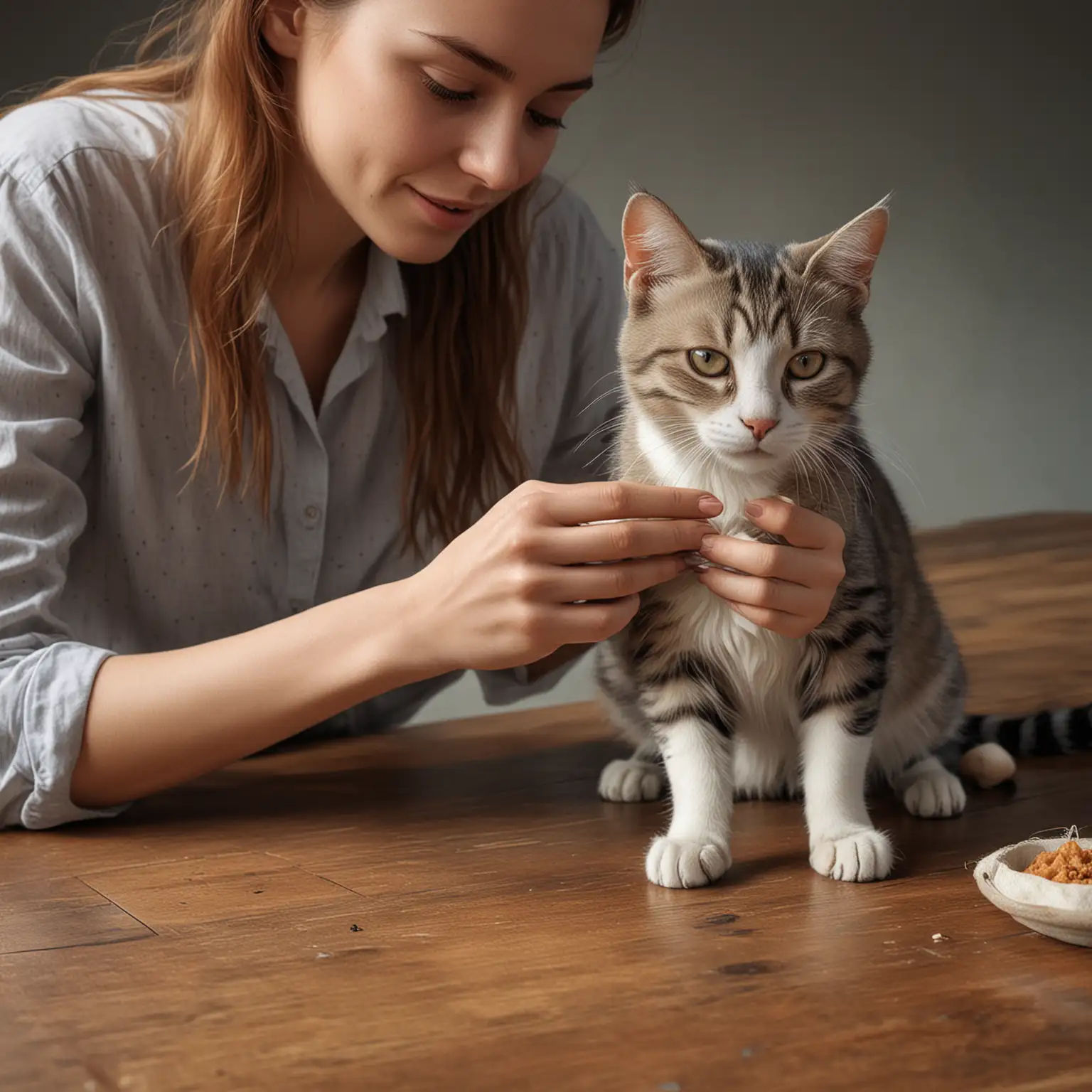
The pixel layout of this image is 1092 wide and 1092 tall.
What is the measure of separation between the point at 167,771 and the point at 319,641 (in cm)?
22

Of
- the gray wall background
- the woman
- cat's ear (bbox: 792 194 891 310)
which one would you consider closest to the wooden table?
the woman

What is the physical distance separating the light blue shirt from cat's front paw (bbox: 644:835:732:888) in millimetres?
583

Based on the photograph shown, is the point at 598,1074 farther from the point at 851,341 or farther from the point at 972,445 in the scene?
the point at 972,445

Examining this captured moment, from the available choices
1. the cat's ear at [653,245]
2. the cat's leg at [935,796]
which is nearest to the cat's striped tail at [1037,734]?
the cat's leg at [935,796]

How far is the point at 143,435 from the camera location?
1.57 meters

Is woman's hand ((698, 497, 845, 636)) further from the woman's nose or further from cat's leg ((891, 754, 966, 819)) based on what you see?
the woman's nose

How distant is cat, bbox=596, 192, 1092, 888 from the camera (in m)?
1.23

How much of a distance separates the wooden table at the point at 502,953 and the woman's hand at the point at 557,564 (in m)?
0.21

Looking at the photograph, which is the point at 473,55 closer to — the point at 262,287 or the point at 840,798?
the point at 262,287

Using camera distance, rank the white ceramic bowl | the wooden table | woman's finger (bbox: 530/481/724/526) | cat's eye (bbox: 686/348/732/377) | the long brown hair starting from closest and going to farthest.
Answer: the wooden table
the white ceramic bowl
woman's finger (bbox: 530/481/724/526)
cat's eye (bbox: 686/348/732/377)
the long brown hair

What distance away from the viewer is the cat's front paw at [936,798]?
134 cm

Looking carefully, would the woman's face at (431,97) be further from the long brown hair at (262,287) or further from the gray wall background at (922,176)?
the gray wall background at (922,176)

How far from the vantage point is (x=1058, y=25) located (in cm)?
389

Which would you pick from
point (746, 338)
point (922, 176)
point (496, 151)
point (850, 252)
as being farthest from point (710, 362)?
point (922, 176)
